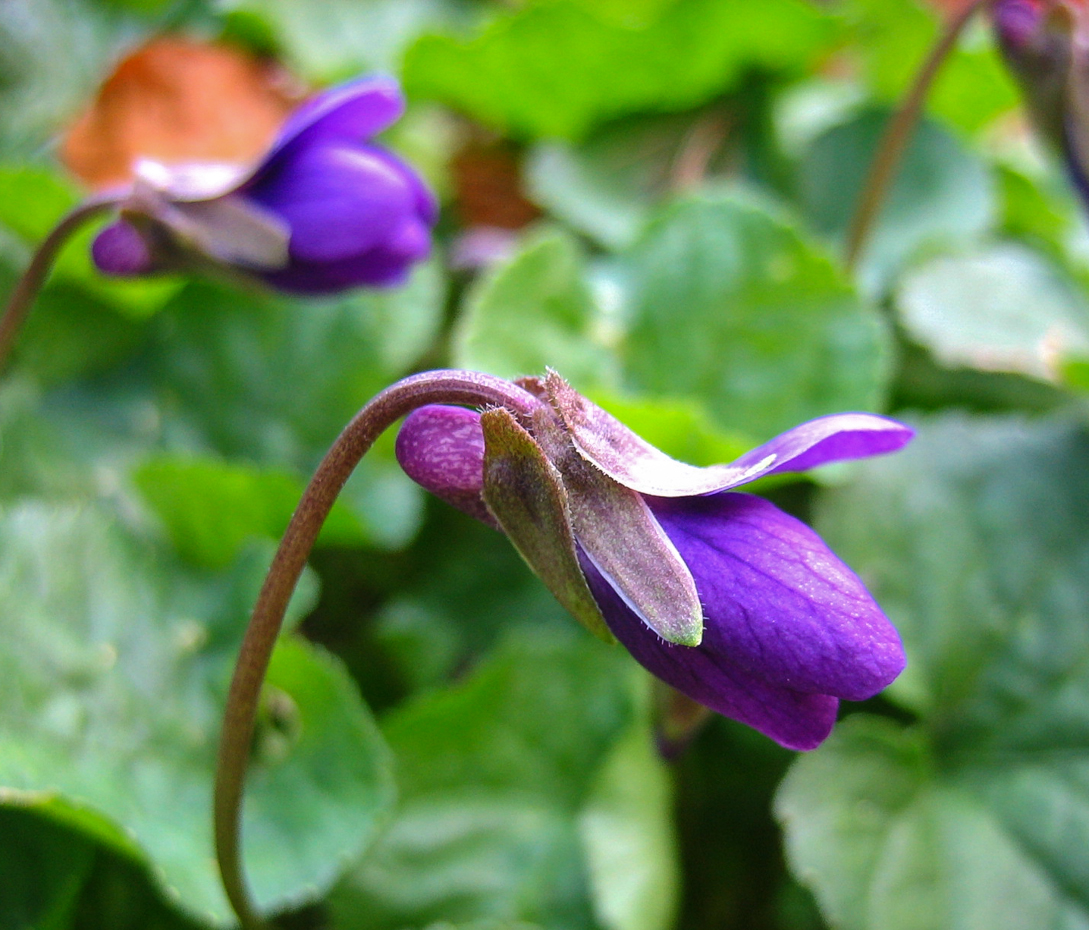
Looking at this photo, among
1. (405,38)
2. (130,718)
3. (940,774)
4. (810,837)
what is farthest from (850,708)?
(405,38)

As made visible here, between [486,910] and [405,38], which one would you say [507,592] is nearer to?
[486,910]

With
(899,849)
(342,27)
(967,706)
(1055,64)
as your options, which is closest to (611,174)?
(342,27)

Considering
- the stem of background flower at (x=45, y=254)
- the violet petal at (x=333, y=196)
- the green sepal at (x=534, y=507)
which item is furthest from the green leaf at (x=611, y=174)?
the green sepal at (x=534, y=507)

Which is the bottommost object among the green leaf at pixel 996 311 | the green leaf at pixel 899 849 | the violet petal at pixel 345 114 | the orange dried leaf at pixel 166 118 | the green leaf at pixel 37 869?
the green leaf at pixel 899 849

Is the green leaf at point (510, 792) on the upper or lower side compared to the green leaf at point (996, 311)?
lower

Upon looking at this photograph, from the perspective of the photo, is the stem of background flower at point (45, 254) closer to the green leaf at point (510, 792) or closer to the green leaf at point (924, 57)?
the green leaf at point (510, 792)

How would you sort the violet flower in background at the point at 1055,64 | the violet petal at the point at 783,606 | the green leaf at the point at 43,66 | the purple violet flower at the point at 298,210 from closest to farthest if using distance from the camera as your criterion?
the violet petal at the point at 783,606 < the purple violet flower at the point at 298,210 < the violet flower in background at the point at 1055,64 < the green leaf at the point at 43,66
